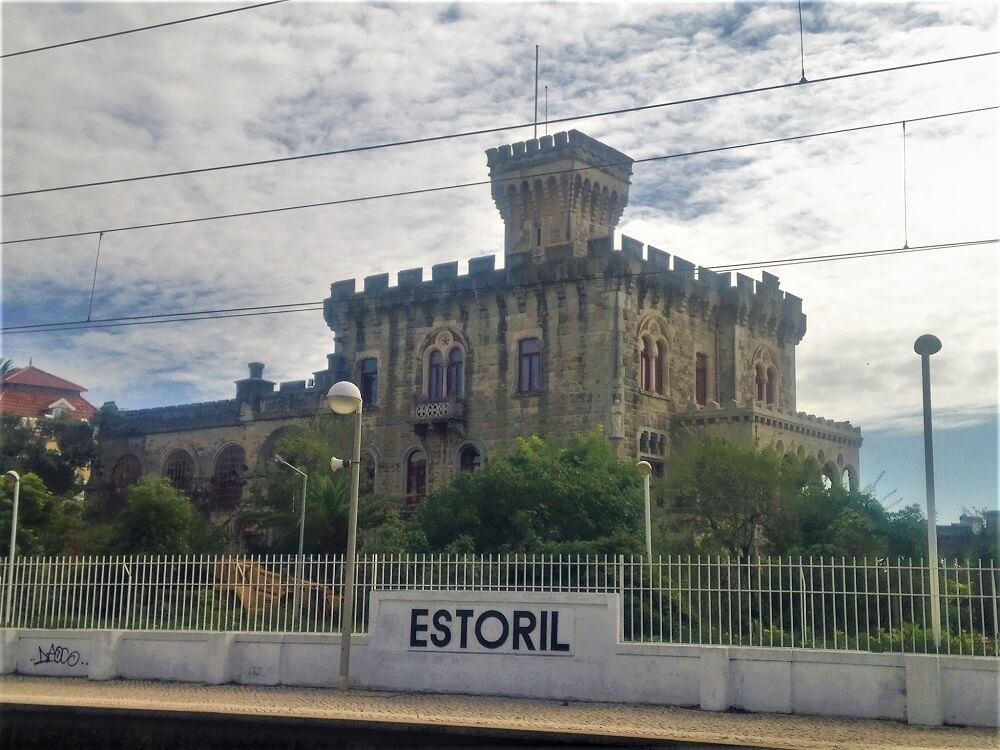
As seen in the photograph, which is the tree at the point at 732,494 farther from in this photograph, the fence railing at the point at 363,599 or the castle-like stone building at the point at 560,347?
the fence railing at the point at 363,599

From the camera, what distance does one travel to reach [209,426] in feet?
149

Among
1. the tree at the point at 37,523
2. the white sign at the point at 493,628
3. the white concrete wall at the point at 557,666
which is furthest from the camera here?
the tree at the point at 37,523

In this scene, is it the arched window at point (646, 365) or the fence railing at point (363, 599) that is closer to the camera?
the fence railing at point (363, 599)

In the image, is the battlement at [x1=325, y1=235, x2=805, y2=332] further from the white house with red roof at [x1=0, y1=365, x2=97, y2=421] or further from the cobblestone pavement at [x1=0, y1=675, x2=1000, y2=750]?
the white house with red roof at [x1=0, y1=365, x2=97, y2=421]

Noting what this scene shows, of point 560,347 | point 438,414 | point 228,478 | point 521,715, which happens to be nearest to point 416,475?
point 438,414

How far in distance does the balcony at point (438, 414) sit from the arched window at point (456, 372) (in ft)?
1.82

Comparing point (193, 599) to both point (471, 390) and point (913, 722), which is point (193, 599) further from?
point (471, 390)

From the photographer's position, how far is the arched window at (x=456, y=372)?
3809 cm

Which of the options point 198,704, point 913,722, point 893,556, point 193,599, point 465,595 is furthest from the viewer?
point 893,556

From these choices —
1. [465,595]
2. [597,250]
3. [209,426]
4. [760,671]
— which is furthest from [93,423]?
[760,671]

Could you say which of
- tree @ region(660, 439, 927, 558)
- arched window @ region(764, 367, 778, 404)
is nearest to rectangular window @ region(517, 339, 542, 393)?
tree @ region(660, 439, 927, 558)

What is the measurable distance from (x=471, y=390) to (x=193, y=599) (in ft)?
68.1

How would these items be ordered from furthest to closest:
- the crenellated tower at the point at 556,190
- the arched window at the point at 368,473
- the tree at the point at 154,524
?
the arched window at the point at 368,473
the crenellated tower at the point at 556,190
the tree at the point at 154,524

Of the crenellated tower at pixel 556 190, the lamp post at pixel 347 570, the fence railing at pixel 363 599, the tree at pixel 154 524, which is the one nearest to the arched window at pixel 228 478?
the tree at pixel 154 524
